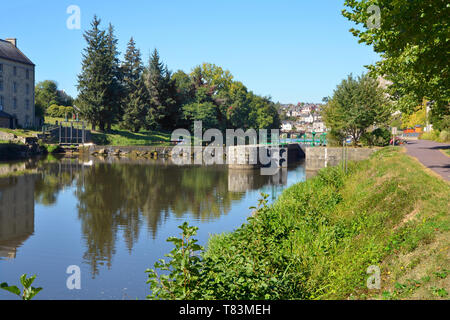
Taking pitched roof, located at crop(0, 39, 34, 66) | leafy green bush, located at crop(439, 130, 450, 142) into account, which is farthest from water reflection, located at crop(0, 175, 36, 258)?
leafy green bush, located at crop(439, 130, 450, 142)

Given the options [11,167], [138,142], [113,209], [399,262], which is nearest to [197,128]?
[138,142]

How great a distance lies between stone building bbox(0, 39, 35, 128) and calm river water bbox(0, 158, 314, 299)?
85.9 ft

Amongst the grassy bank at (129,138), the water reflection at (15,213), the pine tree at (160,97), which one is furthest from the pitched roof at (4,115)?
the water reflection at (15,213)

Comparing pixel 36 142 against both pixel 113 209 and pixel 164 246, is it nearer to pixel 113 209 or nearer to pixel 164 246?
pixel 113 209

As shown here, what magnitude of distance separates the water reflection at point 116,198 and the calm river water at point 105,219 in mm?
43

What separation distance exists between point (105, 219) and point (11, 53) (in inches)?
2145

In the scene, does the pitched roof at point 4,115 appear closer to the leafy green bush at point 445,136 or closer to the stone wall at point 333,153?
the stone wall at point 333,153

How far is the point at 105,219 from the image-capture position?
19.2 metres

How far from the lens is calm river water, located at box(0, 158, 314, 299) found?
38.8 ft

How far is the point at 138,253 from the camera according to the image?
13.9 meters

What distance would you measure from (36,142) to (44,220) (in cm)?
4069

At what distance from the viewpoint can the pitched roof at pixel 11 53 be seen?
60.5 meters

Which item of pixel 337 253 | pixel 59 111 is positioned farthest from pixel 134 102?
pixel 337 253
